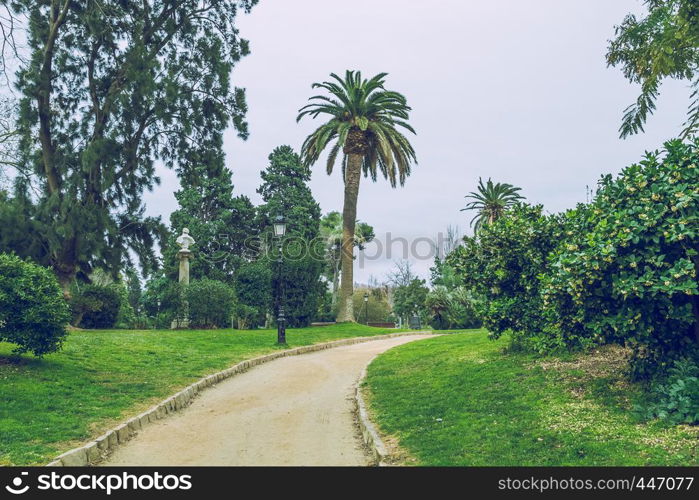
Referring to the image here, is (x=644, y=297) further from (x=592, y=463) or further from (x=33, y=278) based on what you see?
(x=33, y=278)

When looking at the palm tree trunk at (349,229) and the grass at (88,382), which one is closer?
the grass at (88,382)

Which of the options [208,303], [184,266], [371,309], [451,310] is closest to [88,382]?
[208,303]

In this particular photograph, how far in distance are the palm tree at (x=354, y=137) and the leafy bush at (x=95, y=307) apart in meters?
14.5

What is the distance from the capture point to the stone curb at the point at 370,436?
7.10 metres

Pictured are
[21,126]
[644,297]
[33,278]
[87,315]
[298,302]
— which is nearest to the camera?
[644,297]

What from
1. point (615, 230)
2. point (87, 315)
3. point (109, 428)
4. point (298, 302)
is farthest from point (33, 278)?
point (298, 302)

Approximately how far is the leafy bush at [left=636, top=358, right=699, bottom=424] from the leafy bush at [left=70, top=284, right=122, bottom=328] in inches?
871

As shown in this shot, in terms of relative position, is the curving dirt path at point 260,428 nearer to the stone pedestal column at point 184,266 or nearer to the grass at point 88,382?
→ the grass at point 88,382

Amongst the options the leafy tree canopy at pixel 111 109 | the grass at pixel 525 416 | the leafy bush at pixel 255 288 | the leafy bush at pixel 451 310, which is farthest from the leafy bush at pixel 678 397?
the leafy bush at pixel 451 310

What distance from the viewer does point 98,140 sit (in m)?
18.7

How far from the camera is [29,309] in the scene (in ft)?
36.7

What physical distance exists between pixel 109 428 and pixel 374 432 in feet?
12.6

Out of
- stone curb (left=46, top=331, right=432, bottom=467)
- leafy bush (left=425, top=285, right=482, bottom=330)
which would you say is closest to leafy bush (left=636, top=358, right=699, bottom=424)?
stone curb (left=46, top=331, right=432, bottom=467)

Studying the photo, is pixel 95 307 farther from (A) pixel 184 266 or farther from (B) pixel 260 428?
(B) pixel 260 428
